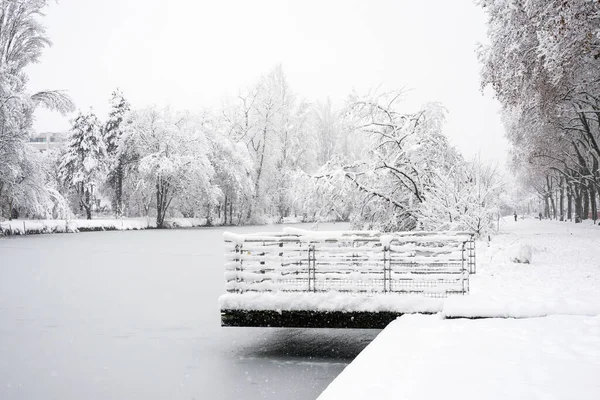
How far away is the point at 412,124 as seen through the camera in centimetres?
1875

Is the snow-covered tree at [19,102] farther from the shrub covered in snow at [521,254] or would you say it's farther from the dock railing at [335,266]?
the shrub covered in snow at [521,254]

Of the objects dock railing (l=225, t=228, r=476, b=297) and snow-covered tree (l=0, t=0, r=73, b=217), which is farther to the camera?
snow-covered tree (l=0, t=0, r=73, b=217)

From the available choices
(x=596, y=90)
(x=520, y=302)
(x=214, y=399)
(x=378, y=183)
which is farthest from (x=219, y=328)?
(x=596, y=90)

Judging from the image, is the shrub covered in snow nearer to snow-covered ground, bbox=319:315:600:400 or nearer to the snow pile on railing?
the snow pile on railing

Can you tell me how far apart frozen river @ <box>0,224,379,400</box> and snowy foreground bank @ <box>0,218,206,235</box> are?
2033 centimetres

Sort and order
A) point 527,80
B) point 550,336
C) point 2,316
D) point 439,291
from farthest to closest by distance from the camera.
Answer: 1. point 527,80
2. point 2,316
3. point 439,291
4. point 550,336

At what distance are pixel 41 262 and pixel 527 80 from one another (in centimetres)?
1848

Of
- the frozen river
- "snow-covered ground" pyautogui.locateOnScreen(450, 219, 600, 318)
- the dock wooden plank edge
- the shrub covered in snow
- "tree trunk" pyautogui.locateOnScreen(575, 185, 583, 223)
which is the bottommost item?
the frozen river

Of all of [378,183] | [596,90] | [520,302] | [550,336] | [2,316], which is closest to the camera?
[550,336]

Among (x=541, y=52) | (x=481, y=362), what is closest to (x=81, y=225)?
(x=541, y=52)

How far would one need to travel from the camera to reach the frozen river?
287 inches

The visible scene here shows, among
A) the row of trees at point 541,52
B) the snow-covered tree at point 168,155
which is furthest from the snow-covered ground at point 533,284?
the snow-covered tree at point 168,155

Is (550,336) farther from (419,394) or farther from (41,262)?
(41,262)

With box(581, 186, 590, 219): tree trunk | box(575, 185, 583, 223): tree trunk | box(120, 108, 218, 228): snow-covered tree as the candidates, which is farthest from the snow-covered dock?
box(575, 185, 583, 223): tree trunk
